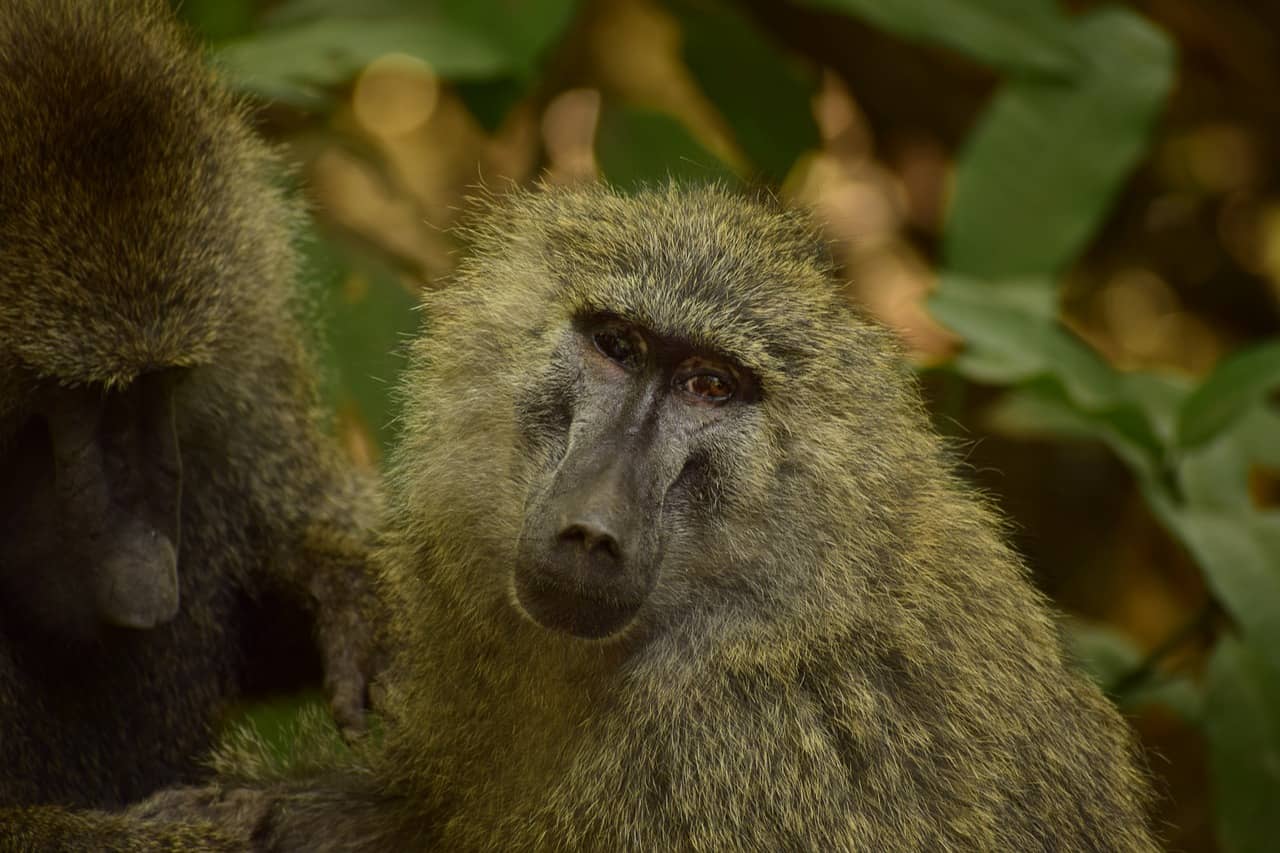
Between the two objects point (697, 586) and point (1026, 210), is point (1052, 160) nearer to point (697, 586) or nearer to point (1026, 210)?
point (1026, 210)

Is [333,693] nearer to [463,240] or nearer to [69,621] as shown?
[69,621]

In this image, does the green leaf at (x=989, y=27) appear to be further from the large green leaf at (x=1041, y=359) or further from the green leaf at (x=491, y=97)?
the green leaf at (x=491, y=97)

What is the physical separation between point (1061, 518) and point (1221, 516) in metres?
2.89

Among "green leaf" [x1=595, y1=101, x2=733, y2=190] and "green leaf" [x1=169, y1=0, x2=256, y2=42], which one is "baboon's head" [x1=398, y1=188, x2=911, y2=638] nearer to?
"green leaf" [x1=595, y1=101, x2=733, y2=190]

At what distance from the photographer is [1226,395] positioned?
3.56 m

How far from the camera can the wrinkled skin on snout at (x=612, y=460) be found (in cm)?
238

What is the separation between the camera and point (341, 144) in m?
4.35

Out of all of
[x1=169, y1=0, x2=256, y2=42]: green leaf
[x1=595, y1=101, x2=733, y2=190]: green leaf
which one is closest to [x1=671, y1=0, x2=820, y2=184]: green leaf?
[x1=595, y1=101, x2=733, y2=190]: green leaf

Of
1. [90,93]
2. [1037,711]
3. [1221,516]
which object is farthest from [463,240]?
[1221,516]

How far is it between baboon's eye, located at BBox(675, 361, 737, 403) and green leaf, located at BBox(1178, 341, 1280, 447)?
145 centimetres

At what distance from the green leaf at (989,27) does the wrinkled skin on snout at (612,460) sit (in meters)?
1.88

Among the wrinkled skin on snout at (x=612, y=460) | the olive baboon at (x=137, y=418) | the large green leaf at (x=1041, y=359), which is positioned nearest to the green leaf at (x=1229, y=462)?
the large green leaf at (x=1041, y=359)

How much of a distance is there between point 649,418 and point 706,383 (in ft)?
0.46

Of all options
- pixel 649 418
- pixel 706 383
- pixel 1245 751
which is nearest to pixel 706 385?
pixel 706 383
